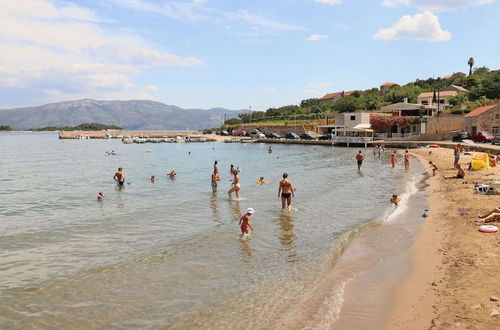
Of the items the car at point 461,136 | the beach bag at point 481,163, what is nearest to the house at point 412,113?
the car at point 461,136

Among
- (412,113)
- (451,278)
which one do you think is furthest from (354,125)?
(451,278)

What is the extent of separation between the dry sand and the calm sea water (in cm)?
219

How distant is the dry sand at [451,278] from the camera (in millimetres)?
6426

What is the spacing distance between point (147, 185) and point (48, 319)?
63.0 ft

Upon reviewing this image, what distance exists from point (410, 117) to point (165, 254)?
6238 centimetres

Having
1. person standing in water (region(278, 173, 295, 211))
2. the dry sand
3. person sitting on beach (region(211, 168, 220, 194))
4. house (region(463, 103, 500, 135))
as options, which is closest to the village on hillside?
house (region(463, 103, 500, 135))

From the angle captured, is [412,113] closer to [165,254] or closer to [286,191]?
[286,191]

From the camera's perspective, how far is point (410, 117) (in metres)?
64.9

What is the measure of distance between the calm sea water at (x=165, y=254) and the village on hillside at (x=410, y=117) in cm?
3957

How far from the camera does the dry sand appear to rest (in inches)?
253

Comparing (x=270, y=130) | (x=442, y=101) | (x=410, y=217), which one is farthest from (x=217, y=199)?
(x=270, y=130)

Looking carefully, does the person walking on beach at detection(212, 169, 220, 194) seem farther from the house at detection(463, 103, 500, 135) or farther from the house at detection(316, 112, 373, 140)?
the house at detection(316, 112, 373, 140)

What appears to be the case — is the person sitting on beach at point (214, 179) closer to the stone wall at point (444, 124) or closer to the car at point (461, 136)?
the car at point (461, 136)

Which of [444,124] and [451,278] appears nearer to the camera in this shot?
[451,278]
